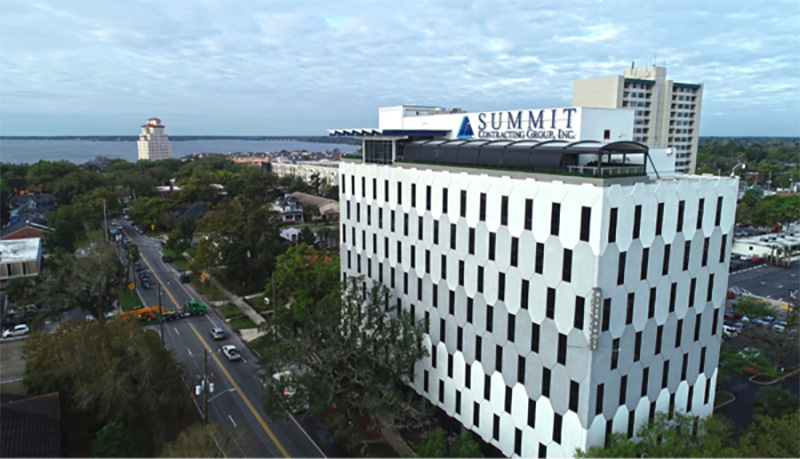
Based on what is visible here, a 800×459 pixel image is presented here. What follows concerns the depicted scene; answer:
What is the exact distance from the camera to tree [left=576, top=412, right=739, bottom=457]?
25844 millimetres

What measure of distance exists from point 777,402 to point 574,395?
19863mm

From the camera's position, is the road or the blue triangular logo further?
the blue triangular logo

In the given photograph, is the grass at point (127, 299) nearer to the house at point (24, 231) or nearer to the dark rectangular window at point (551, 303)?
the house at point (24, 231)

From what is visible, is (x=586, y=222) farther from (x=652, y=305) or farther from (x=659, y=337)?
(x=659, y=337)

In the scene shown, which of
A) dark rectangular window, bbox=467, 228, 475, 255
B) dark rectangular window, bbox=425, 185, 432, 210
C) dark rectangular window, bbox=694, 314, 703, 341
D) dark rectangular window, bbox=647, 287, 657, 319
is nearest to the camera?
dark rectangular window, bbox=647, 287, 657, 319

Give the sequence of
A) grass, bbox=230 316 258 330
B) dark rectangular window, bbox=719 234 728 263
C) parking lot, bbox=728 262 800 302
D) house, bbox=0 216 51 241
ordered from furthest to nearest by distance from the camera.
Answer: house, bbox=0 216 51 241, parking lot, bbox=728 262 800 302, grass, bbox=230 316 258 330, dark rectangular window, bbox=719 234 728 263

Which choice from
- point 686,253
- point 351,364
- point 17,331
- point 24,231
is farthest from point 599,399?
point 24,231

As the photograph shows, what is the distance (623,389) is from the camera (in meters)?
29.2

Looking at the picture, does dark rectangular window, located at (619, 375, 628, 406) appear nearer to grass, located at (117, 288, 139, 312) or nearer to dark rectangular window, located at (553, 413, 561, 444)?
dark rectangular window, located at (553, 413, 561, 444)

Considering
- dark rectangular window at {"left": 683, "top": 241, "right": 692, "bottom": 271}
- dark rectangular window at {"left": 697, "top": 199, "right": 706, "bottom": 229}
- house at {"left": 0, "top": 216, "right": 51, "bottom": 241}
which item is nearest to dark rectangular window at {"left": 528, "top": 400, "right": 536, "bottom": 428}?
dark rectangular window at {"left": 683, "top": 241, "right": 692, "bottom": 271}

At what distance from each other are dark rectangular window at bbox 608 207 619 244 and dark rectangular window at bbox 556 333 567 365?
613 cm

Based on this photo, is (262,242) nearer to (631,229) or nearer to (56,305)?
(56,305)

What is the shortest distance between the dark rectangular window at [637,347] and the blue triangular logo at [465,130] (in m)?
21.4

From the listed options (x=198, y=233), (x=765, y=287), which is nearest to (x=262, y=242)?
(x=198, y=233)
